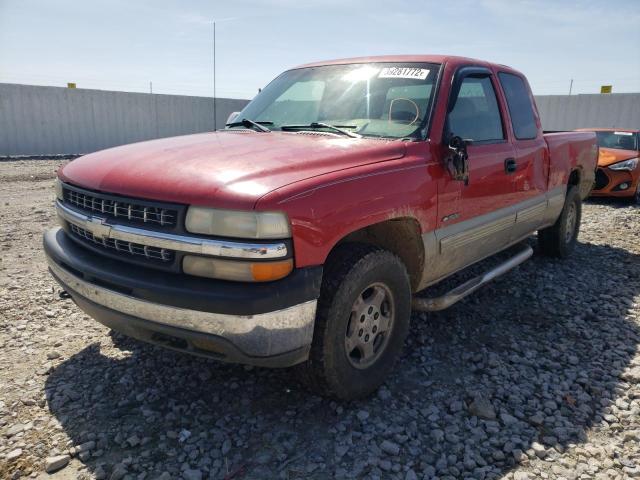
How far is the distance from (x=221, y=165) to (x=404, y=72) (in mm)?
1626

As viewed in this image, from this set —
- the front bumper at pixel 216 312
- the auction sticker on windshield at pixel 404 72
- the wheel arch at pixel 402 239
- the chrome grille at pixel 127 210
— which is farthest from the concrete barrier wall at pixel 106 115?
the front bumper at pixel 216 312

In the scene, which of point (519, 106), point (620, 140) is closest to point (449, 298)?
point (519, 106)

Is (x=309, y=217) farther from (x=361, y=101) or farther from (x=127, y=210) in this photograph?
(x=361, y=101)

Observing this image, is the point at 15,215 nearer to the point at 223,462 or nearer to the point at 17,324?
the point at 17,324

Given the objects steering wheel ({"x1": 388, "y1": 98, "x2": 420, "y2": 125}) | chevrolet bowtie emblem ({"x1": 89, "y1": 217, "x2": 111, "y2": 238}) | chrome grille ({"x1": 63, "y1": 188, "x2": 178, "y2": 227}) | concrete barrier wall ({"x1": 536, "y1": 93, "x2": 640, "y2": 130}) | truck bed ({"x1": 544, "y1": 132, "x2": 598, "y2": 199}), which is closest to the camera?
chrome grille ({"x1": 63, "y1": 188, "x2": 178, "y2": 227})

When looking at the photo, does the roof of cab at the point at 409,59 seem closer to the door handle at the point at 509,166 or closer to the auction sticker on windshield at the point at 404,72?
the auction sticker on windshield at the point at 404,72

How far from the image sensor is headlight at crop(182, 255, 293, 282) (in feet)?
6.97

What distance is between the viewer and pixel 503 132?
3912 millimetres

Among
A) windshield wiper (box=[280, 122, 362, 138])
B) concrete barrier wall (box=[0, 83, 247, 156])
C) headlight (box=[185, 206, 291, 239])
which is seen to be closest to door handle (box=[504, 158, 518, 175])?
windshield wiper (box=[280, 122, 362, 138])

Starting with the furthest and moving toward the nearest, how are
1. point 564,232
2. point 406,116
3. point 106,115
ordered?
point 106,115 → point 564,232 → point 406,116

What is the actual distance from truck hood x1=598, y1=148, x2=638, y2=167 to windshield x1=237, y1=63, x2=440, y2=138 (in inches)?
291

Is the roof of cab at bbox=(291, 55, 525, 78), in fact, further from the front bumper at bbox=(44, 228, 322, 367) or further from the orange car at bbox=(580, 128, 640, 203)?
the orange car at bbox=(580, 128, 640, 203)

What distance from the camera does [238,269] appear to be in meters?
2.13

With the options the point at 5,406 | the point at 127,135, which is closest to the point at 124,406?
the point at 5,406
